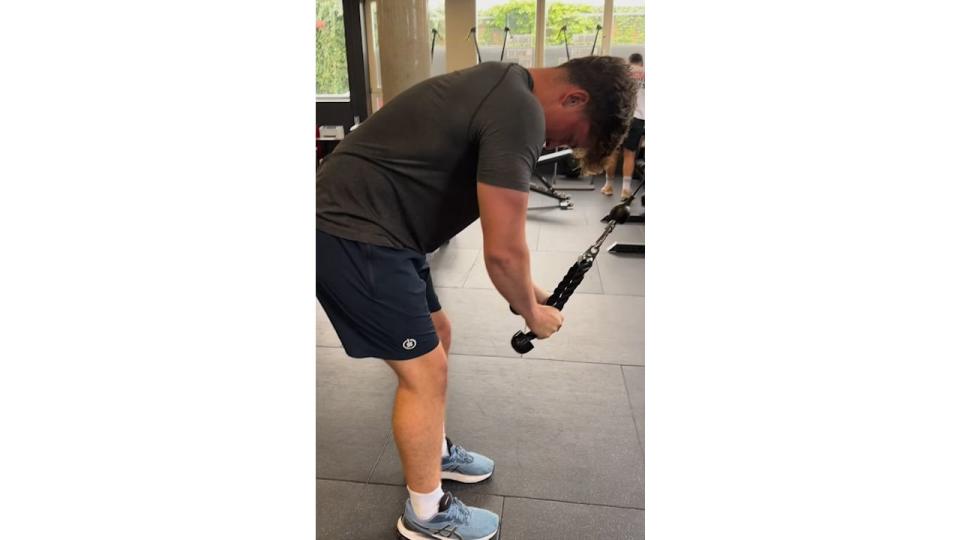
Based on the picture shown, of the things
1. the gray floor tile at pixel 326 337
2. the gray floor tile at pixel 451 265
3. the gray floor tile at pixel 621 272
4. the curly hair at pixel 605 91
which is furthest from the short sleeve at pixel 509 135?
the gray floor tile at pixel 621 272

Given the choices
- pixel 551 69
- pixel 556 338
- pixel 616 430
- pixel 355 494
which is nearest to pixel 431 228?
pixel 551 69

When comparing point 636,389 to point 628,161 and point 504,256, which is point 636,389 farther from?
point 504,256

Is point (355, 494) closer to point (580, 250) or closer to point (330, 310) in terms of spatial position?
point (330, 310)

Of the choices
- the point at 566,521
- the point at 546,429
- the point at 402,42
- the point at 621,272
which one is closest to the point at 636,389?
the point at 546,429

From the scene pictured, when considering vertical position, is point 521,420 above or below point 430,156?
below

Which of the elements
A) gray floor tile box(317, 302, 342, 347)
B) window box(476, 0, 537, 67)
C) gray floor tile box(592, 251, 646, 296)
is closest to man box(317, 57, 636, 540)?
window box(476, 0, 537, 67)

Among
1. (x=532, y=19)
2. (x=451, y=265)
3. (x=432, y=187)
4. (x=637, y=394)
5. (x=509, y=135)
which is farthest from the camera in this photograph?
(x=451, y=265)

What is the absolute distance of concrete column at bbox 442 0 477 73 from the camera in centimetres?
122

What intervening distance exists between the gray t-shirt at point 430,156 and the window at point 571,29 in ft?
0.53

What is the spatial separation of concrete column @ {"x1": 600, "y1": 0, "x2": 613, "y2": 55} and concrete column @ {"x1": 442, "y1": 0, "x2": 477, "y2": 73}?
27cm

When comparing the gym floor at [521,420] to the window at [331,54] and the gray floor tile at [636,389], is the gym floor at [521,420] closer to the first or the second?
the gray floor tile at [636,389]

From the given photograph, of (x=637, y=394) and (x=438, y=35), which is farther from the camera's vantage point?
(x=637, y=394)

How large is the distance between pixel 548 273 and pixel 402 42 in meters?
0.89

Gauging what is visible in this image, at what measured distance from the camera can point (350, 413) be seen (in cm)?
172
